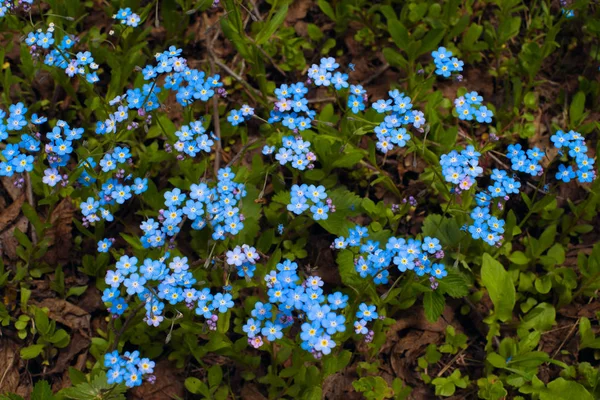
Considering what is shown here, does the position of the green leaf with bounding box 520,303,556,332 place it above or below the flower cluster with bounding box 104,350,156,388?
above

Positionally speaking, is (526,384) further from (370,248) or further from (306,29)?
(306,29)

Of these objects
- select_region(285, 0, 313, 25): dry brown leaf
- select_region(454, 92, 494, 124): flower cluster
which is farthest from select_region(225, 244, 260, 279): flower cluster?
select_region(285, 0, 313, 25): dry brown leaf

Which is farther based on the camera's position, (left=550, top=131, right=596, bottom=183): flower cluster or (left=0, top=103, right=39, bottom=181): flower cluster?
(left=550, top=131, right=596, bottom=183): flower cluster

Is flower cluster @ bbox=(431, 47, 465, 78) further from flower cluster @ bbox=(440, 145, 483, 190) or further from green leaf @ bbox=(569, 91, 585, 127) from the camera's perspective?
green leaf @ bbox=(569, 91, 585, 127)

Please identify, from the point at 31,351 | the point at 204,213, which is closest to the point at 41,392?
the point at 31,351

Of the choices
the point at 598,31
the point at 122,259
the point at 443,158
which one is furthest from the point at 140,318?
the point at 598,31

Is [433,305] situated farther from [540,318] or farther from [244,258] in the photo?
[244,258]

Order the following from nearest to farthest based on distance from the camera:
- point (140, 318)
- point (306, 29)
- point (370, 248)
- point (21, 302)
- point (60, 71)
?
point (370, 248)
point (140, 318)
point (21, 302)
point (60, 71)
point (306, 29)

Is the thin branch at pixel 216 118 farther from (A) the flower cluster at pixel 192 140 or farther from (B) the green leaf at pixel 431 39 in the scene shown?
(B) the green leaf at pixel 431 39
